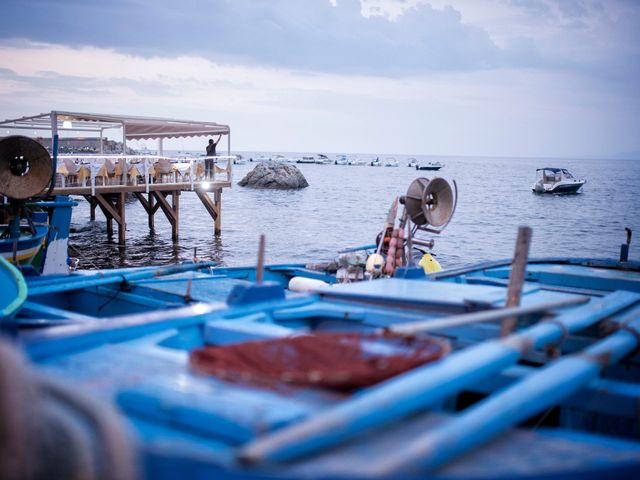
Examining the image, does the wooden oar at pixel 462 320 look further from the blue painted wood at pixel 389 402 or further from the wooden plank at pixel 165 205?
the wooden plank at pixel 165 205

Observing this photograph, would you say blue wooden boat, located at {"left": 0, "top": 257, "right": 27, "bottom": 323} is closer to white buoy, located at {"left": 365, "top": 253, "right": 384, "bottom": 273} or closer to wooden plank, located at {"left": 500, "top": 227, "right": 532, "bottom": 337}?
wooden plank, located at {"left": 500, "top": 227, "right": 532, "bottom": 337}

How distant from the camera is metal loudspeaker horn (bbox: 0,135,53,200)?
12.1m

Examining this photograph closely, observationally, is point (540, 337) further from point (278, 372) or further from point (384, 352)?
point (278, 372)

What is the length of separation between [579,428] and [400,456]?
298 centimetres

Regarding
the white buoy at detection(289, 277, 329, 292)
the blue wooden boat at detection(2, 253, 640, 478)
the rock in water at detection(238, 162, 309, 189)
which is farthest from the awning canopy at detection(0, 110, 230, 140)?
the rock in water at detection(238, 162, 309, 189)

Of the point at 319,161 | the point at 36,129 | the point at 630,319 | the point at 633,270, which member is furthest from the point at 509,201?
the point at 319,161

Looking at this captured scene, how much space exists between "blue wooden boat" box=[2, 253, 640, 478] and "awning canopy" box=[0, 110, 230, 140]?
18.8m

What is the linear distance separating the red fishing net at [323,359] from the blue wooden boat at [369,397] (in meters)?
0.08

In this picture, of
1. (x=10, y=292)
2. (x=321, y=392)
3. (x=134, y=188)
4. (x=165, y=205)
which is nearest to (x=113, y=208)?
(x=134, y=188)

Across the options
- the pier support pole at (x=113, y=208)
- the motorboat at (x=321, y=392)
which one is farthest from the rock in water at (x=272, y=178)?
the motorboat at (x=321, y=392)

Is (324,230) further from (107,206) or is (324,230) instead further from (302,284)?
(302,284)

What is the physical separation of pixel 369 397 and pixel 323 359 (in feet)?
2.11

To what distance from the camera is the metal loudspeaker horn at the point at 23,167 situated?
39.8 ft

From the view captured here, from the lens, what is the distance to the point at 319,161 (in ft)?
616
